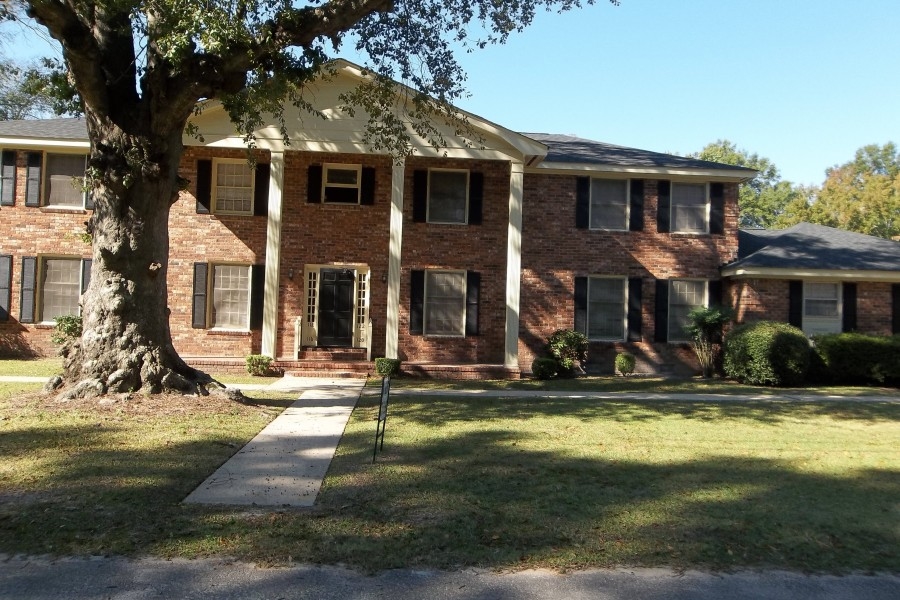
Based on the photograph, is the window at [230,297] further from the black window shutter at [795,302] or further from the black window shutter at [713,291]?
the black window shutter at [795,302]

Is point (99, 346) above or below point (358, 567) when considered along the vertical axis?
above

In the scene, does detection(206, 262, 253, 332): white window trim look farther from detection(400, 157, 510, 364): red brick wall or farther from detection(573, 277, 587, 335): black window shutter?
detection(573, 277, 587, 335): black window shutter

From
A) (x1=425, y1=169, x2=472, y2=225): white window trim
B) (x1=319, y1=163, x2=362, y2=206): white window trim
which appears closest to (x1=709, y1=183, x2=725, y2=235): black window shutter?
(x1=425, y1=169, x2=472, y2=225): white window trim

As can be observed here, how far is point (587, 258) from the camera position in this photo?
58.0 feet

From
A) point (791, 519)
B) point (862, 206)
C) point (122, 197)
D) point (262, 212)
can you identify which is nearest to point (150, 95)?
point (122, 197)

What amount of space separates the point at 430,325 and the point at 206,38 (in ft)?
32.3

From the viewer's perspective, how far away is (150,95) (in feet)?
32.3

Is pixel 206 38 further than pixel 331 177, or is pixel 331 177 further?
pixel 331 177

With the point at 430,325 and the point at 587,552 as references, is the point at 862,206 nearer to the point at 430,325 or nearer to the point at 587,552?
the point at 430,325

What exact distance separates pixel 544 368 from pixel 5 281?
1312cm

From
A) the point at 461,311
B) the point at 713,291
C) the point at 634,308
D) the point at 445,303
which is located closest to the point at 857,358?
the point at 713,291

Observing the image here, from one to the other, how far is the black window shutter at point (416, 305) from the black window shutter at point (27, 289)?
910cm

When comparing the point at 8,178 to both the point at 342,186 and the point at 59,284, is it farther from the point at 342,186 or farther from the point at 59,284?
the point at 342,186

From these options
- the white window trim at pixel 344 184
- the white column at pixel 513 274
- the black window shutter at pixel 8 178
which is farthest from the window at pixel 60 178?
the white column at pixel 513 274
